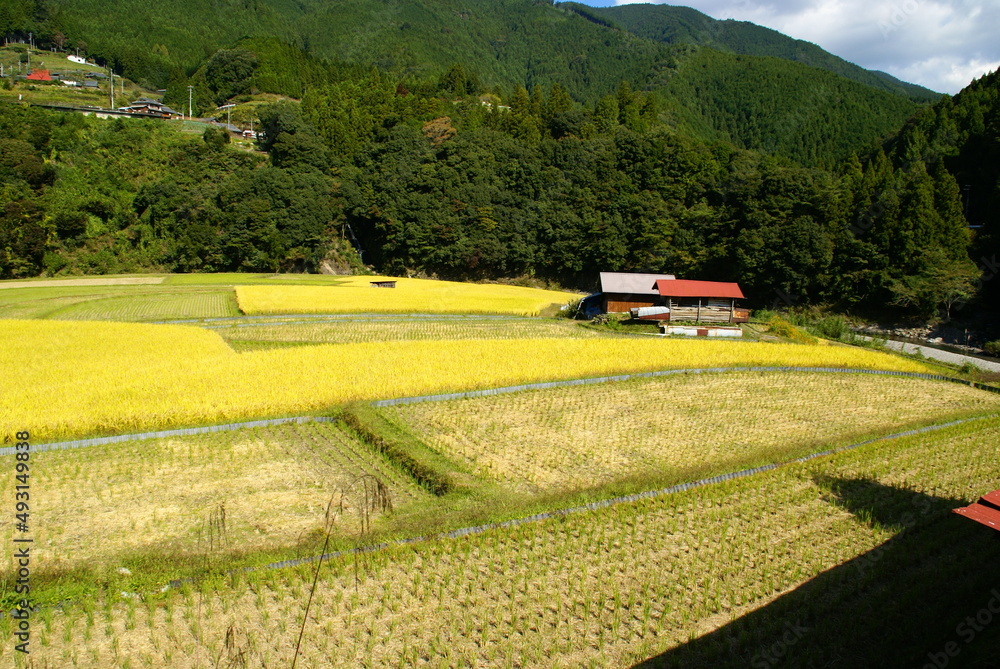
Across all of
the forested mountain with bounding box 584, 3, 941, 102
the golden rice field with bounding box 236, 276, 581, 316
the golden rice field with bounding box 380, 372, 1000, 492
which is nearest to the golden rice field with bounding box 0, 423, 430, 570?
the golden rice field with bounding box 380, 372, 1000, 492

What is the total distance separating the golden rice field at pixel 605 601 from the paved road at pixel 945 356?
743 inches

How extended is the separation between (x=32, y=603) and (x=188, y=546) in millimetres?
1641

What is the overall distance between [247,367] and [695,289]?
2067cm

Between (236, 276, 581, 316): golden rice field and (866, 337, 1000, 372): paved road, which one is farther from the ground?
(236, 276, 581, 316): golden rice field

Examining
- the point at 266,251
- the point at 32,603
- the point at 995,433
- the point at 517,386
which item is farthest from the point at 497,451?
the point at 266,251

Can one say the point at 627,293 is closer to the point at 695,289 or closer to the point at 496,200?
Answer: the point at 695,289

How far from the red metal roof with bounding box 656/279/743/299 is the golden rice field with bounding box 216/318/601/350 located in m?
4.49

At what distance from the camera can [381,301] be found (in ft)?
103

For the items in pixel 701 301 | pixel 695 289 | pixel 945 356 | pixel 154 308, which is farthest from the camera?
pixel 701 301

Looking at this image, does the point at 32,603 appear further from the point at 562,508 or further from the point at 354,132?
the point at 354,132

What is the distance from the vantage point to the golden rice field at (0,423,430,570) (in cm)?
790

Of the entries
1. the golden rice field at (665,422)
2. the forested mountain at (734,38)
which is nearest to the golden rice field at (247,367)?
the golden rice field at (665,422)

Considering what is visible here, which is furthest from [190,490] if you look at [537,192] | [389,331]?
[537,192]

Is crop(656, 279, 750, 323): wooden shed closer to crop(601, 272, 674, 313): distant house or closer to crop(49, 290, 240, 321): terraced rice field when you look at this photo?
crop(601, 272, 674, 313): distant house
